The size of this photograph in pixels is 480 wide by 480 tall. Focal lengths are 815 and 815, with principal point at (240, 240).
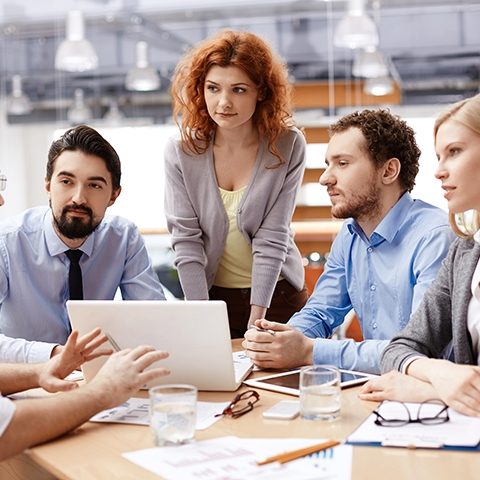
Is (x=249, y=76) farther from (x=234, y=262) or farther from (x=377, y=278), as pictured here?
(x=377, y=278)

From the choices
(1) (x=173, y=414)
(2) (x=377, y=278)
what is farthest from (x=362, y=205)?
(1) (x=173, y=414)

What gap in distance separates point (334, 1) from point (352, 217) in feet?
13.5

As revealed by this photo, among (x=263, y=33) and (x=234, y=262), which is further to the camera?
(x=263, y=33)

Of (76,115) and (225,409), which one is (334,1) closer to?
(76,115)

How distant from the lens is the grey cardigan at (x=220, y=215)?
2.80 meters

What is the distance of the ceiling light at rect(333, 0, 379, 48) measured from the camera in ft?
19.2

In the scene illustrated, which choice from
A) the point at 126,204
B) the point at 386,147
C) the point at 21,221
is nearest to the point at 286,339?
the point at 386,147

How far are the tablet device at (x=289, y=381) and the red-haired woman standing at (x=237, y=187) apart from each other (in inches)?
34.4

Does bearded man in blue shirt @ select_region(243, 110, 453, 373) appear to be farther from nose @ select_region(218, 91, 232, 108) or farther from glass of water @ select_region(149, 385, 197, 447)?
glass of water @ select_region(149, 385, 197, 447)

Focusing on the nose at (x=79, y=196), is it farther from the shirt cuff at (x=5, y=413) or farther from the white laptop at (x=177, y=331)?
the shirt cuff at (x=5, y=413)

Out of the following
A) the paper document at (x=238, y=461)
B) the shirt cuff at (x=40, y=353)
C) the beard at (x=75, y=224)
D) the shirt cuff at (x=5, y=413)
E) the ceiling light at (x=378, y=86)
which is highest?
the ceiling light at (x=378, y=86)

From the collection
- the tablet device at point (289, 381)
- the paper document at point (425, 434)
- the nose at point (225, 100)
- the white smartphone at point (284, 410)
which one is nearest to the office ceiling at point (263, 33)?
the nose at point (225, 100)

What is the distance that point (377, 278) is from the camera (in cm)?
233

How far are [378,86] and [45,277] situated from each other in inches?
180
